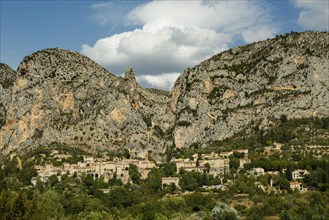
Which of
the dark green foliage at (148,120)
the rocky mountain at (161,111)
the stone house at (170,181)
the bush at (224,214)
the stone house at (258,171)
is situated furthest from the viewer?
the dark green foliage at (148,120)

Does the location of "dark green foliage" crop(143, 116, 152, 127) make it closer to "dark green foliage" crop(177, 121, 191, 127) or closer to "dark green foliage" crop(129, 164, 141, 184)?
"dark green foliage" crop(177, 121, 191, 127)

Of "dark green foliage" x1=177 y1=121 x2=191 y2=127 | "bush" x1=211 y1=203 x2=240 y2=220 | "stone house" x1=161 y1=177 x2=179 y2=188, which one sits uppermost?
"dark green foliage" x1=177 y1=121 x2=191 y2=127

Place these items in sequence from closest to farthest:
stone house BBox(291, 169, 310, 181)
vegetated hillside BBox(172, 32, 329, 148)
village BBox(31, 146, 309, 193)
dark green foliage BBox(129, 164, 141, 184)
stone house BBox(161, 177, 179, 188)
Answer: stone house BBox(291, 169, 310, 181) < stone house BBox(161, 177, 179, 188) < village BBox(31, 146, 309, 193) < dark green foliage BBox(129, 164, 141, 184) < vegetated hillside BBox(172, 32, 329, 148)

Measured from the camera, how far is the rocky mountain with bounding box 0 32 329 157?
145500 mm

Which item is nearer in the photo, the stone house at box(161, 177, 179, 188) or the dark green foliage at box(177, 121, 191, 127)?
the stone house at box(161, 177, 179, 188)

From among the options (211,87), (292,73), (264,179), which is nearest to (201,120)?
(211,87)

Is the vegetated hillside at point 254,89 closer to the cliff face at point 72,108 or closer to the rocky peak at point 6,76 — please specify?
the cliff face at point 72,108

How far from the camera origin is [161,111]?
17125 cm

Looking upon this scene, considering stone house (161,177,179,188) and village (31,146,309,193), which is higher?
village (31,146,309,193)

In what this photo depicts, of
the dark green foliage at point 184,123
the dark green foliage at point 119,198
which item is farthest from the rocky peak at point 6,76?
the dark green foliage at point 119,198

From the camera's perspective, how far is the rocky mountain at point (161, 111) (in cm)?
14550

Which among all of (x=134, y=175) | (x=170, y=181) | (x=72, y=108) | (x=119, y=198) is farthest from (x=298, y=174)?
(x=72, y=108)

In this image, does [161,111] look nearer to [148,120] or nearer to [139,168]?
[148,120]

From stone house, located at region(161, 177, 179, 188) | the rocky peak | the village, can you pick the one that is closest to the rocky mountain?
the rocky peak
